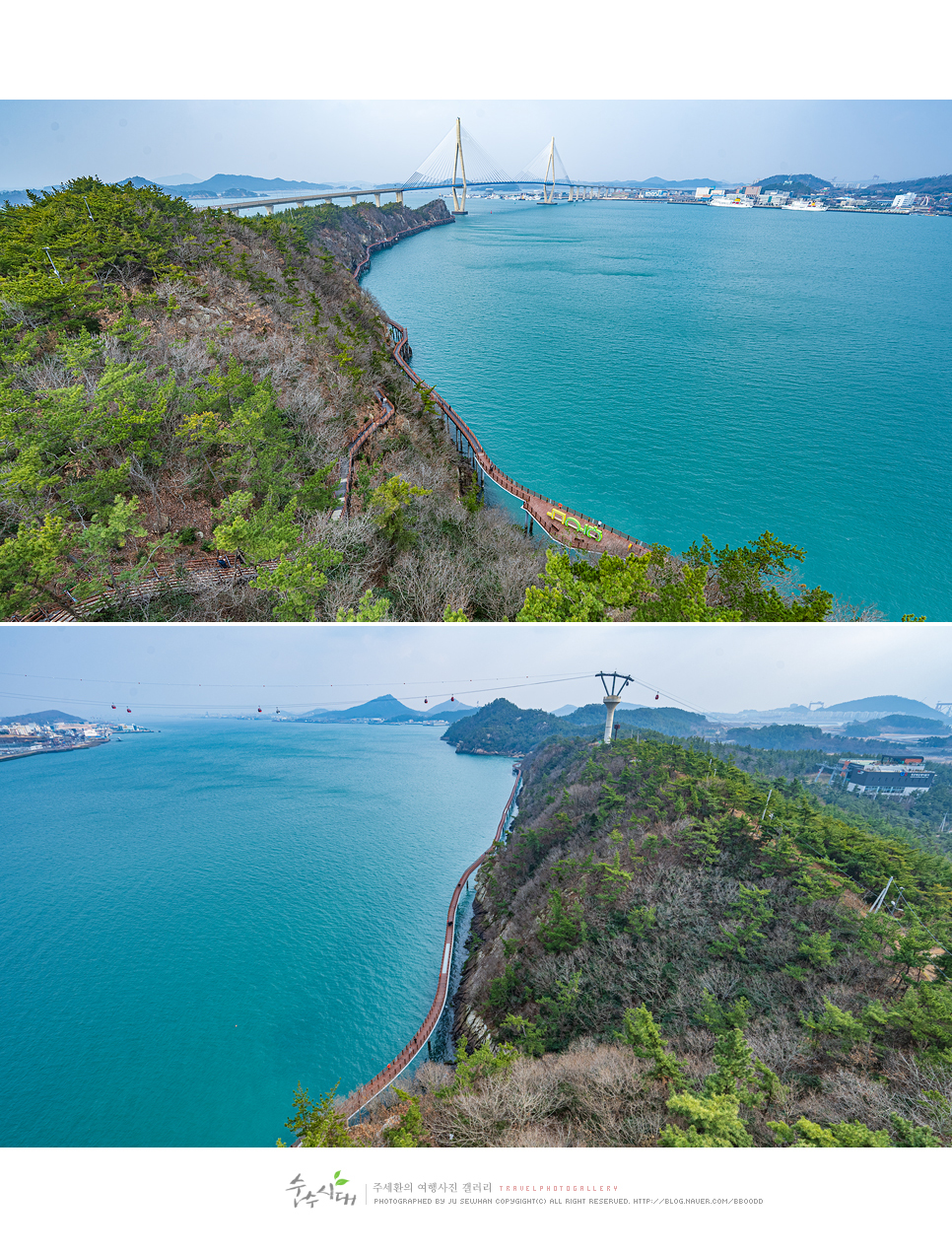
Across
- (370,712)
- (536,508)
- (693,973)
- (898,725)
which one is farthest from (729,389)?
(693,973)

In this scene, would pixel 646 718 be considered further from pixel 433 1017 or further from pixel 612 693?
pixel 433 1017

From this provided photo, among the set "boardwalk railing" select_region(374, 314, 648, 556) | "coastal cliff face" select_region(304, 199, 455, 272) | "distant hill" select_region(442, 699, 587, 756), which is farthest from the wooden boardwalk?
"coastal cliff face" select_region(304, 199, 455, 272)

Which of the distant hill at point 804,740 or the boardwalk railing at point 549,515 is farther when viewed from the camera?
the boardwalk railing at point 549,515

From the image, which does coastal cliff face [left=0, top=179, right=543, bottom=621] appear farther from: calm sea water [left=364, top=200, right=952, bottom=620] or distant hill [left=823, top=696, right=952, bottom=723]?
calm sea water [left=364, top=200, right=952, bottom=620]

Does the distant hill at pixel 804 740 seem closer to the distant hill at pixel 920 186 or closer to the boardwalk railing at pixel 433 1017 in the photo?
the boardwalk railing at pixel 433 1017

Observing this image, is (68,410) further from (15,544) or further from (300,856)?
(300,856)

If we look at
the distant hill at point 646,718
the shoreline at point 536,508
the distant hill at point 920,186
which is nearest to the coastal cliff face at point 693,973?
the distant hill at point 646,718
